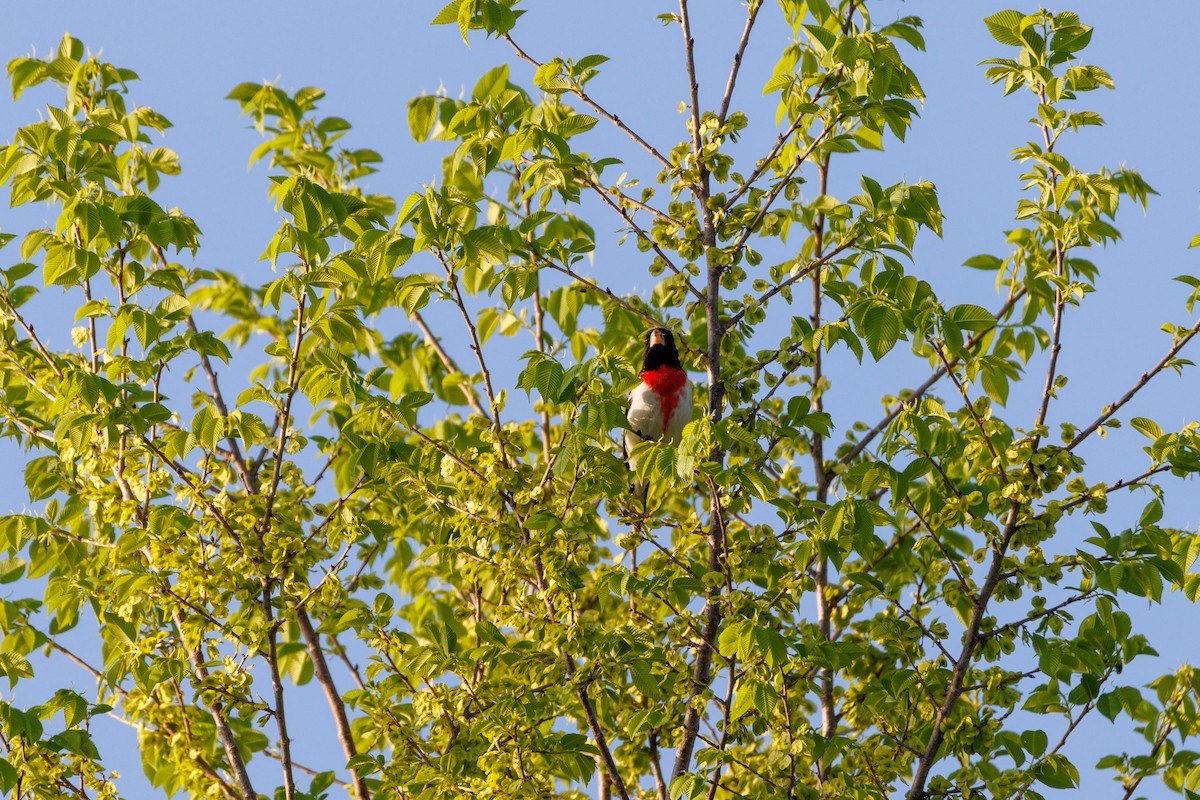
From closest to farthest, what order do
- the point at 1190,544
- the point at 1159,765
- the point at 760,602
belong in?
the point at 760,602
the point at 1190,544
the point at 1159,765

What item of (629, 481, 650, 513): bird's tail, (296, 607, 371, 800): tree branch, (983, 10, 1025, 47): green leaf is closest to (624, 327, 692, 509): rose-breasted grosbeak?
(629, 481, 650, 513): bird's tail

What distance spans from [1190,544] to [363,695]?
3264 millimetres

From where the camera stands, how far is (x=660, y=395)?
6.81 m

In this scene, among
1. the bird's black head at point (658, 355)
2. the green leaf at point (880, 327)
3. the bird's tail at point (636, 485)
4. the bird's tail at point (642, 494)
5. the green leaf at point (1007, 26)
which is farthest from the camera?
the bird's black head at point (658, 355)

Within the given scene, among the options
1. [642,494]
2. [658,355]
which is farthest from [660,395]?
[642,494]

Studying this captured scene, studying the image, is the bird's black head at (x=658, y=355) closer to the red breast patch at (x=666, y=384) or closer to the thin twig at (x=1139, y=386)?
the red breast patch at (x=666, y=384)

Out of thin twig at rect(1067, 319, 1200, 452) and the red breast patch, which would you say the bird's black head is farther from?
thin twig at rect(1067, 319, 1200, 452)

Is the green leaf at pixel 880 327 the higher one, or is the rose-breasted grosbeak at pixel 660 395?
the rose-breasted grosbeak at pixel 660 395

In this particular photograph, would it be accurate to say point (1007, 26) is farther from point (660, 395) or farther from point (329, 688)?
point (329, 688)

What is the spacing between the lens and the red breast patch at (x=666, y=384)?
268 inches

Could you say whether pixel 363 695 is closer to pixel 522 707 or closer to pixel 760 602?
pixel 522 707

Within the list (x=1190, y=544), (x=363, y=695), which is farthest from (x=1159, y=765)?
(x=363, y=695)

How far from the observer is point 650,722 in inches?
191

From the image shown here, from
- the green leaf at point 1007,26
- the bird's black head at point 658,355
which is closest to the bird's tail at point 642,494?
the bird's black head at point 658,355
